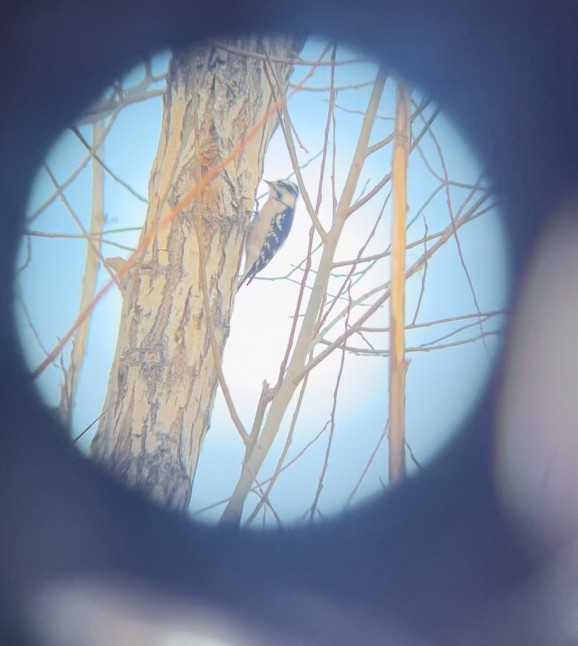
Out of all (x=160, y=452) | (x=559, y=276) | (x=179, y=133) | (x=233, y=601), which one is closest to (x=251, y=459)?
(x=160, y=452)

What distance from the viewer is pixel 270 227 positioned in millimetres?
1607

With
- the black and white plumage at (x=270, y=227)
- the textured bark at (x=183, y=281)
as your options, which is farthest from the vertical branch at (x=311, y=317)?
the black and white plumage at (x=270, y=227)

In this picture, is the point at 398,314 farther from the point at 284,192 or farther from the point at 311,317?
the point at 284,192

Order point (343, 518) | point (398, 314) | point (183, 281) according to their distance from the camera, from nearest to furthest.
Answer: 1. point (398, 314)
2. point (183, 281)
3. point (343, 518)

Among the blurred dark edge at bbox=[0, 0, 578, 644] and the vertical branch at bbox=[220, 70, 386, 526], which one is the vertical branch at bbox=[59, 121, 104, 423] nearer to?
the blurred dark edge at bbox=[0, 0, 578, 644]

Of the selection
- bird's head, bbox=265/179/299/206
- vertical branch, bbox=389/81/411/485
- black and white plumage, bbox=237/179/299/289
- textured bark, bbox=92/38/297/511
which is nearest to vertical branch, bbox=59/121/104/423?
textured bark, bbox=92/38/297/511

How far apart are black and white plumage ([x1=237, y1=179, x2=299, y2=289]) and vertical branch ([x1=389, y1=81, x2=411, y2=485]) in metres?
0.52

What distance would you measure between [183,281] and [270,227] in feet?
1.69

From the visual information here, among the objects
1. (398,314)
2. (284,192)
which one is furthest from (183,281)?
(284,192)

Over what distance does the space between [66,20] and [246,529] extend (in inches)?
51.1

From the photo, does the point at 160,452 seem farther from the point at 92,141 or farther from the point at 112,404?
the point at 92,141

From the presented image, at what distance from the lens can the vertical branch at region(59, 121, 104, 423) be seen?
1218mm

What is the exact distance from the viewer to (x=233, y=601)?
1.41 m

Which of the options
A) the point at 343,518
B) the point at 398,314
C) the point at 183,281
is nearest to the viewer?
the point at 398,314
